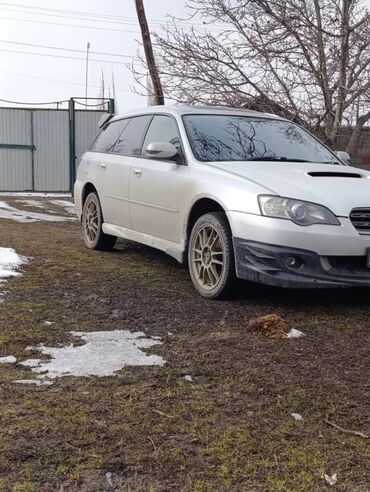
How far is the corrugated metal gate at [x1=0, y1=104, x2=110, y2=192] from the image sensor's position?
59.4 ft

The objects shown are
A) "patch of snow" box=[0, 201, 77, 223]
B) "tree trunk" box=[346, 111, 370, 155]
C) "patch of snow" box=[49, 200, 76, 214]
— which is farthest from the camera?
"patch of snow" box=[49, 200, 76, 214]

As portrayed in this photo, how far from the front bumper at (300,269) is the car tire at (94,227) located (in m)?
2.96

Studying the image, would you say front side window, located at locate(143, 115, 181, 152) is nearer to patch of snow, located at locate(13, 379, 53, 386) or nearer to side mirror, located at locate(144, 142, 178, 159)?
side mirror, located at locate(144, 142, 178, 159)

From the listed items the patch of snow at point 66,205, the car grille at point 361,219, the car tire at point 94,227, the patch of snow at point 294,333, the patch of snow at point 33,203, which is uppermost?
the car grille at point 361,219

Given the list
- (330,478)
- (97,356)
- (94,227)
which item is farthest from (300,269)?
(94,227)

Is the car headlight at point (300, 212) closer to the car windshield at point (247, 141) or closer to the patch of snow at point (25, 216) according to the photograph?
the car windshield at point (247, 141)

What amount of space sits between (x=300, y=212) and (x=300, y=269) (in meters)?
0.41

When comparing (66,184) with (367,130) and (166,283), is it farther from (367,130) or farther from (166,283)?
(166,283)

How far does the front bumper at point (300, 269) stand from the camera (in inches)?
174

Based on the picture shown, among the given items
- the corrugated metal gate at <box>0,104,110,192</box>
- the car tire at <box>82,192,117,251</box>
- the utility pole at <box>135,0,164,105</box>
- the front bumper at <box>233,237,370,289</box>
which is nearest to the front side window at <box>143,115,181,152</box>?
the car tire at <box>82,192,117,251</box>

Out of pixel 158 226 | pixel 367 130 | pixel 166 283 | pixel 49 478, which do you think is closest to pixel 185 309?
pixel 166 283

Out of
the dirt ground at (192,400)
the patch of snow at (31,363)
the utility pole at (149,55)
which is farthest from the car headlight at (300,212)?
the utility pole at (149,55)

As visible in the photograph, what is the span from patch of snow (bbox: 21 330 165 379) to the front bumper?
106 cm

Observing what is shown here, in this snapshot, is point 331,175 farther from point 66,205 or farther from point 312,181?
point 66,205
